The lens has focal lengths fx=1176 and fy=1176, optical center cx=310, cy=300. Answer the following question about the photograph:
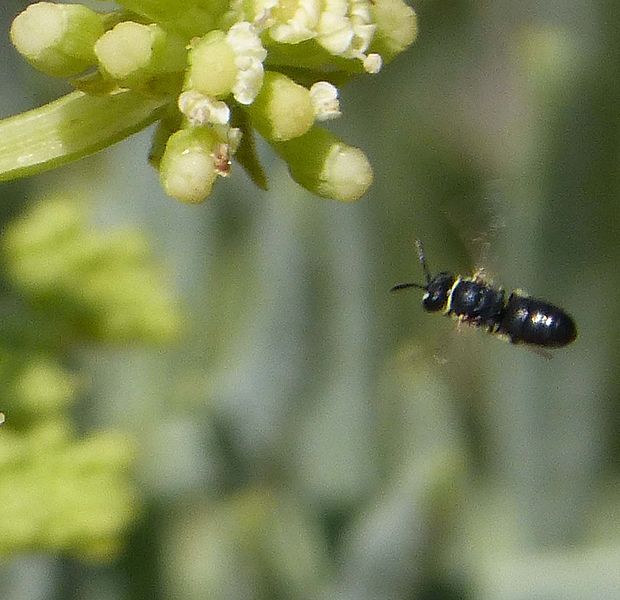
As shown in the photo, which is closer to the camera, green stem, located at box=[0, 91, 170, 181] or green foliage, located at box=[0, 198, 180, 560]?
green stem, located at box=[0, 91, 170, 181]

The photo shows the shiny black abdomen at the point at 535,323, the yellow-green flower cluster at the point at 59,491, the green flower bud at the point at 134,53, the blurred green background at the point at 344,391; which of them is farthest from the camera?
the blurred green background at the point at 344,391

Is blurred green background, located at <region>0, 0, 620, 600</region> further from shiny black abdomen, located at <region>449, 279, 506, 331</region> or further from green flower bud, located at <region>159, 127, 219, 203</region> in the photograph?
green flower bud, located at <region>159, 127, 219, 203</region>

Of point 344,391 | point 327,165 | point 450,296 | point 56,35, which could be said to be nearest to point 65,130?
point 56,35

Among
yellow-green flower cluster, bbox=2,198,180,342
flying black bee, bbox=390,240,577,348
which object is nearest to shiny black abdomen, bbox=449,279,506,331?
flying black bee, bbox=390,240,577,348

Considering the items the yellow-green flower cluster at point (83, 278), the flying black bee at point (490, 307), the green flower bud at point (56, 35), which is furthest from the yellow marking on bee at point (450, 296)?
the green flower bud at point (56, 35)

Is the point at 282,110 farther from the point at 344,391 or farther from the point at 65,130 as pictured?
the point at 344,391

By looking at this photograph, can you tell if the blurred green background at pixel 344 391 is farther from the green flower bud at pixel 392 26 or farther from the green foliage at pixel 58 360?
the green flower bud at pixel 392 26

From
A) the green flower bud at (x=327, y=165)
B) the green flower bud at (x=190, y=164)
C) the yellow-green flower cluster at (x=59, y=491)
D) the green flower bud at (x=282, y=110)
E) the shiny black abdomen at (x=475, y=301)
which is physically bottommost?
the yellow-green flower cluster at (x=59, y=491)

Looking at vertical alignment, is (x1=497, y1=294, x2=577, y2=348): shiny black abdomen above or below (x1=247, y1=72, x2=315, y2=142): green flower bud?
below
